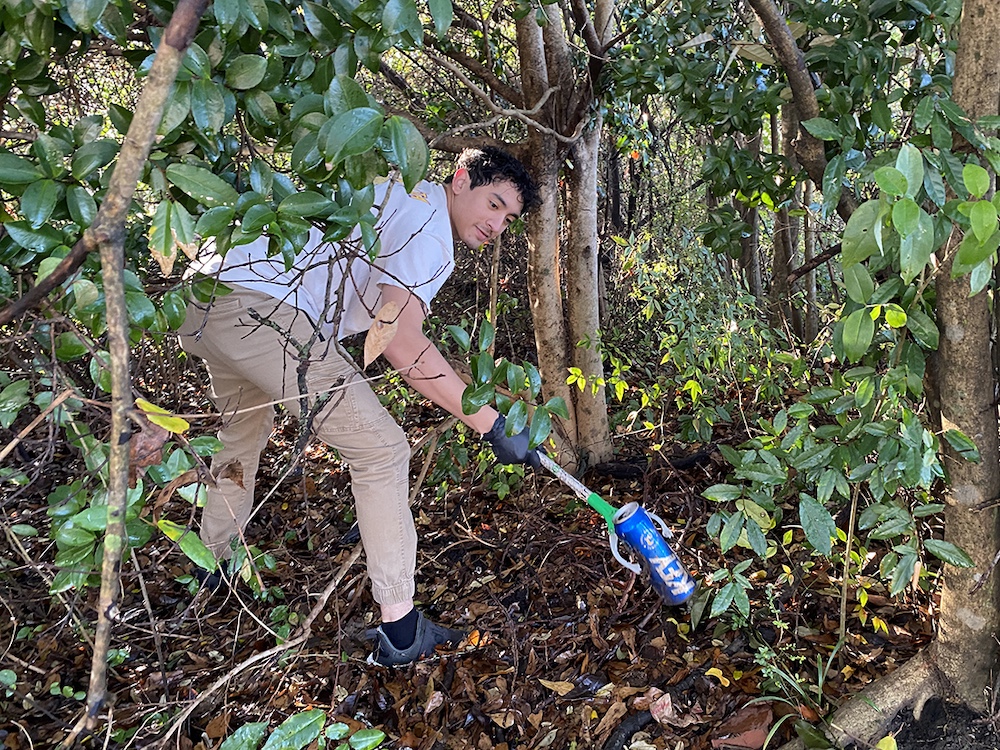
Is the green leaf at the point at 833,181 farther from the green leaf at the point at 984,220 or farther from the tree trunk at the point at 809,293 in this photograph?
the tree trunk at the point at 809,293

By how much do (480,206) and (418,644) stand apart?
138 centimetres

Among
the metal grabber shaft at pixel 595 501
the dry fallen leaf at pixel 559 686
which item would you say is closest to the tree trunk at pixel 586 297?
the metal grabber shaft at pixel 595 501

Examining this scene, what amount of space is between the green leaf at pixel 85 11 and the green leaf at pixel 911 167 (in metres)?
1.13

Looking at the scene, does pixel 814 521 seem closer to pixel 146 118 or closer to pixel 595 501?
pixel 595 501

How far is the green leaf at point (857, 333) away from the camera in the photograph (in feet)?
4.41

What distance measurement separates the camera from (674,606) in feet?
7.72

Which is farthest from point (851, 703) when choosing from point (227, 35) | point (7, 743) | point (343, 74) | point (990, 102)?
point (7, 743)

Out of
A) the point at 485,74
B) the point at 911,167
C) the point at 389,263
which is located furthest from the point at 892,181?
the point at 485,74

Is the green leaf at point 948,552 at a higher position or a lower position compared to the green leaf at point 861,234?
lower

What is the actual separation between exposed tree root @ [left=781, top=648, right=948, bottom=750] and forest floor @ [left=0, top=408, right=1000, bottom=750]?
65 millimetres

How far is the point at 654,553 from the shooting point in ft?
6.75

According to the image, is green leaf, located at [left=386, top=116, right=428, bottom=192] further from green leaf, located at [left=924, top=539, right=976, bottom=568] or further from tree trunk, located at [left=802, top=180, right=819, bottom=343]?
tree trunk, located at [left=802, top=180, right=819, bottom=343]

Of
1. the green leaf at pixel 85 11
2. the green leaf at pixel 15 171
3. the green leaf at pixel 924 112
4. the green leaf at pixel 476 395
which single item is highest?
the green leaf at pixel 85 11

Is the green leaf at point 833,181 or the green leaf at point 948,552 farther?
the green leaf at point 948,552
